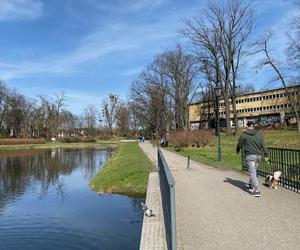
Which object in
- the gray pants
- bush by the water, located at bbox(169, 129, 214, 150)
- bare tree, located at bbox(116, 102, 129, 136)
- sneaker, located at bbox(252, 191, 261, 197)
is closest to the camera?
sneaker, located at bbox(252, 191, 261, 197)

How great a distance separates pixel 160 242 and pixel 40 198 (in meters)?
13.4

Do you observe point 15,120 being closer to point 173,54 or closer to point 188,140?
point 173,54

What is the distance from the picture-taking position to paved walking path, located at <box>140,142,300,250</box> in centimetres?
702

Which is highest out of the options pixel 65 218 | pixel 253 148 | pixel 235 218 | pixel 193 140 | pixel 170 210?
pixel 193 140

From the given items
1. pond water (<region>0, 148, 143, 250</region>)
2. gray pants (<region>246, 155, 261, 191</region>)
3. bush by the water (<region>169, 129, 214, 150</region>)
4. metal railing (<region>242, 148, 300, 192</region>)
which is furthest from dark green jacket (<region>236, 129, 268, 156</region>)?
bush by the water (<region>169, 129, 214, 150</region>)

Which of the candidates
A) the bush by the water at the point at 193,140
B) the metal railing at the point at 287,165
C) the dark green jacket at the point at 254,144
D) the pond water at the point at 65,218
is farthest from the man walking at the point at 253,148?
the bush by the water at the point at 193,140

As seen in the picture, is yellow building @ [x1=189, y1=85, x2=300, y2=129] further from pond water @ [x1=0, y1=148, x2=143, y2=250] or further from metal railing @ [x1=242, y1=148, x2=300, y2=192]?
metal railing @ [x1=242, y1=148, x2=300, y2=192]

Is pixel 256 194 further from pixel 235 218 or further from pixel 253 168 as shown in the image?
pixel 235 218

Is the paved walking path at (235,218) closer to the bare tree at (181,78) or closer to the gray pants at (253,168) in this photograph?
the gray pants at (253,168)

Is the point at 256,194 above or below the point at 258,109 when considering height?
below

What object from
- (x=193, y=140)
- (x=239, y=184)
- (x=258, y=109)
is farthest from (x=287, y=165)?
(x=258, y=109)

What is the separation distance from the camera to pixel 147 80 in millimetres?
72500

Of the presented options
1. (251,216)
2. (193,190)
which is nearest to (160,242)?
(251,216)

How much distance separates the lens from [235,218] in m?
8.75
